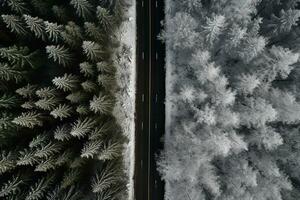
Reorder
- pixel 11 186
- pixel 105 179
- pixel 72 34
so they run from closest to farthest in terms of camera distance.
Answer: pixel 11 186
pixel 72 34
pixel 105 179

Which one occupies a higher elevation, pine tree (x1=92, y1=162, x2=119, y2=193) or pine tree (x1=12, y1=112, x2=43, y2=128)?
pine tree (x1=12, y1=112, x2=43, y2=128)

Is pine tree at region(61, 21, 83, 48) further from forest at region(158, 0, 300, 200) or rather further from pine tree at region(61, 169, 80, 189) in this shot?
pine tree at region(61, 169, 80, 189)

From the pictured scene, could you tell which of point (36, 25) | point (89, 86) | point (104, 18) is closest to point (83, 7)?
point (104, 18)

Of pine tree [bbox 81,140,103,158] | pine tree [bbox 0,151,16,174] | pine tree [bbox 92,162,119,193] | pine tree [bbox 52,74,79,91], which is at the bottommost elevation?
pine tree [bbox 92,162,119,193]

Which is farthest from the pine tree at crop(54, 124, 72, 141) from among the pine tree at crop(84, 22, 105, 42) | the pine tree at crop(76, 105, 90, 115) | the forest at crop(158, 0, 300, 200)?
the forest at crop(158, 0, 300, 200)

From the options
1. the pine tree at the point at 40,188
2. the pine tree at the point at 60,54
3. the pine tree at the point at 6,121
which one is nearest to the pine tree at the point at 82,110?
the pine tree at the point at 60,54

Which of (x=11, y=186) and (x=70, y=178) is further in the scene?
(x=70, y=178)

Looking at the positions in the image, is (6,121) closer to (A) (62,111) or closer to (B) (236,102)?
(A) (62,111)
